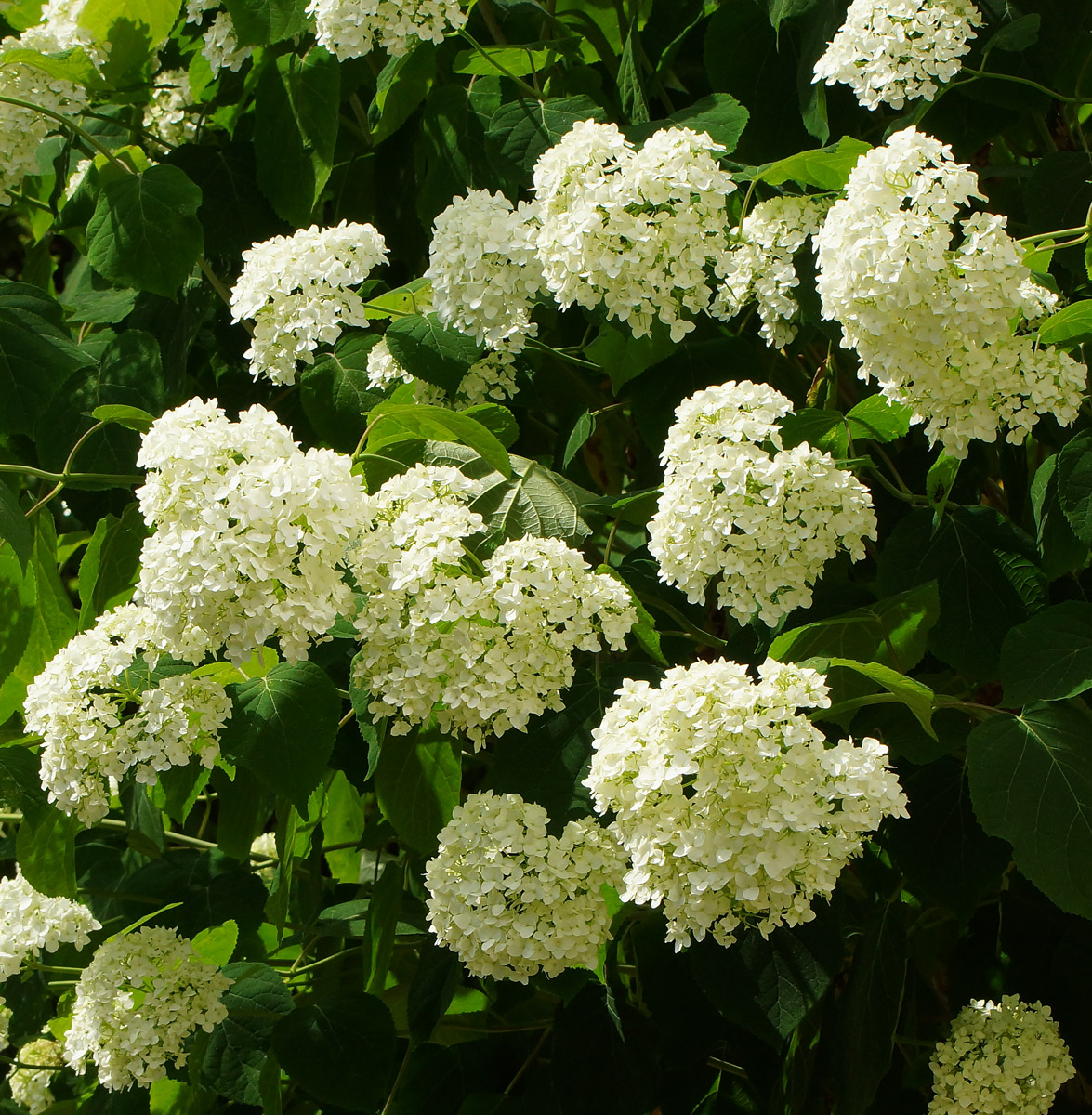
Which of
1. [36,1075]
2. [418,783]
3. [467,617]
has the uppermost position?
[467,617]

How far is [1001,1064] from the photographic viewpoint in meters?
1.43

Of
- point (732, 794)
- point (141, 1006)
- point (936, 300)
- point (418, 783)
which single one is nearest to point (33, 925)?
point (141, 1006)

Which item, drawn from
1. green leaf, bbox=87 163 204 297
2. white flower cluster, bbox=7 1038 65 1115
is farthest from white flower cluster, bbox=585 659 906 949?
white flower cluster, bbox=7 1038 65 1115

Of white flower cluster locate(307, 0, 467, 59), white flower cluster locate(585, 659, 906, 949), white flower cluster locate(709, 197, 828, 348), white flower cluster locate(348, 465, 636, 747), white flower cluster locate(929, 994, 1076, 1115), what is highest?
white flower cluster locate(307, 0, 467, 59)

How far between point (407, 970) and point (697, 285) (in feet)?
4.14

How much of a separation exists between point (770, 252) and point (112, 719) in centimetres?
95

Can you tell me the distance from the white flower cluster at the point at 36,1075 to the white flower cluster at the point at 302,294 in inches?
62.7

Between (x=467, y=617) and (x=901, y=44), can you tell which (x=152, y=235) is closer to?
(x=467, y=617)

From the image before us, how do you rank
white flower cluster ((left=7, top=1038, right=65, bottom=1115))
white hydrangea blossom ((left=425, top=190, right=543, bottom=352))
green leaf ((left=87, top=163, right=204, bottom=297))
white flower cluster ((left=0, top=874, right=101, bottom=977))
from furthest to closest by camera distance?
white flower cluster ((left=7, top=1038, right=65, bottom=1115)) < white flower cluster ((left=0, top=874, right=101, bottom=977)) < green leaf ((left=87, top=163, right=204, bottom=297)) < white hydrangea blossom ((left=425, top=190, right=543, bottom=352))

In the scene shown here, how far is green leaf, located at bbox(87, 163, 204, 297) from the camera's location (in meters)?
1.79

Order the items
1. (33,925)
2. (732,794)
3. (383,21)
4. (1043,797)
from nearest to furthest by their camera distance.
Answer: (732,794), (1043,797), (383,21), (33,925)

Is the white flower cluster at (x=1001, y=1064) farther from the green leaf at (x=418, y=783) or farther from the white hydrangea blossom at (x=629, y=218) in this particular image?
the white hydrangea blossom at (x=629, y=218)

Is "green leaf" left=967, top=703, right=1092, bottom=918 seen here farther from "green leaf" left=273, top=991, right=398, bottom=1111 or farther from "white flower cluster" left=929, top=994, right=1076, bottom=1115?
"green leaf" left=273, top=991, right=398, bottom=1111

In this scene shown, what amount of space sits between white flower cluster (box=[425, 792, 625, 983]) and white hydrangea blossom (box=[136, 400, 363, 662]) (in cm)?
28
